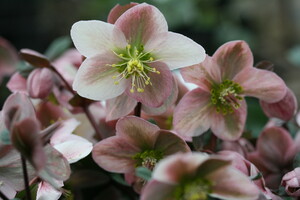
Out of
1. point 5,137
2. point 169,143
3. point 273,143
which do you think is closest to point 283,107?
point 273,143

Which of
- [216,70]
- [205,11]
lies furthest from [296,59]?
[205,11]

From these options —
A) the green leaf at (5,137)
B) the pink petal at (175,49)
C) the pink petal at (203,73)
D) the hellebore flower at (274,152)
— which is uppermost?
the pink petal at (175,49)

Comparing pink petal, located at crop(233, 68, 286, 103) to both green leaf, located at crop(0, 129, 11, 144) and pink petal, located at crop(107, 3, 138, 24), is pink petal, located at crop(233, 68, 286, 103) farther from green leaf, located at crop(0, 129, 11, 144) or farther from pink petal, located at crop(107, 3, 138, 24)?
green leaf, located at crop(0, 129, 11, 144)

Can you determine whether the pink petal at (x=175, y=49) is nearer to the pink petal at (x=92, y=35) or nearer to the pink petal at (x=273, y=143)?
the pink petal at (x=92, y=35)

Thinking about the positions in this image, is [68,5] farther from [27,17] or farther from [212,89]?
[212,89]

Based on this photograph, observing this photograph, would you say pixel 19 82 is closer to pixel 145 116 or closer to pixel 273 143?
pixel 145 116

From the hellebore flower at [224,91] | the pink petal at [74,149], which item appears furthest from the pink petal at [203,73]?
the pink petal at [74,149]

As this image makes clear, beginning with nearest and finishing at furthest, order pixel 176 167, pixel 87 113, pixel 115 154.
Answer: pixel 176 167, pixel 115 154, pixel 87 113
